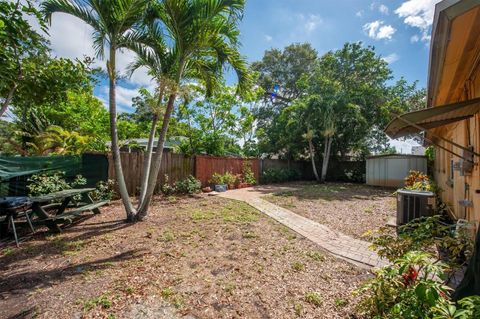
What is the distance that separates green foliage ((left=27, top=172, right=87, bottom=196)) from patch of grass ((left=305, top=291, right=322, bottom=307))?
7348 mm

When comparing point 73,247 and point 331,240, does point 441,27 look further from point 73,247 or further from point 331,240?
point 73,247

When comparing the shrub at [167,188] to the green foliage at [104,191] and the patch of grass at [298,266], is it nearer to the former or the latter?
the green foliage at [104,191]

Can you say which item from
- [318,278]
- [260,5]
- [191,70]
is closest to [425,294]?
[318,278]

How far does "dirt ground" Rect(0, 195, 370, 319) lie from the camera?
95.2 inches

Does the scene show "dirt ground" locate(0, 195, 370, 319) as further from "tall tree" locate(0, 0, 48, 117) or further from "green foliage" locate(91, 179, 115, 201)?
"tall tree" locate(0, 0, 48, 117)

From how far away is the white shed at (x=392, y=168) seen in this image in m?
13.1

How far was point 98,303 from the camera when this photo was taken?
246cm

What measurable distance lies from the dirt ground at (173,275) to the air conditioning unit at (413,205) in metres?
2.56

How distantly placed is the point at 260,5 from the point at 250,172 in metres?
8.83

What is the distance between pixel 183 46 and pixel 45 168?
563cm

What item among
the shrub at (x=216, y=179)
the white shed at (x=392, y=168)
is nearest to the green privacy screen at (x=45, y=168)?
the shrub at (x=216, y=179)

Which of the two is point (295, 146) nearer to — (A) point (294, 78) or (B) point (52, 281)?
(A) point (294, 78)

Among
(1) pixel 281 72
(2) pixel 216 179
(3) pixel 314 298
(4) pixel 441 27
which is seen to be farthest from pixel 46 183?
(1) pixel 281 72

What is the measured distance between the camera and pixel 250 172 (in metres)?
13.8
